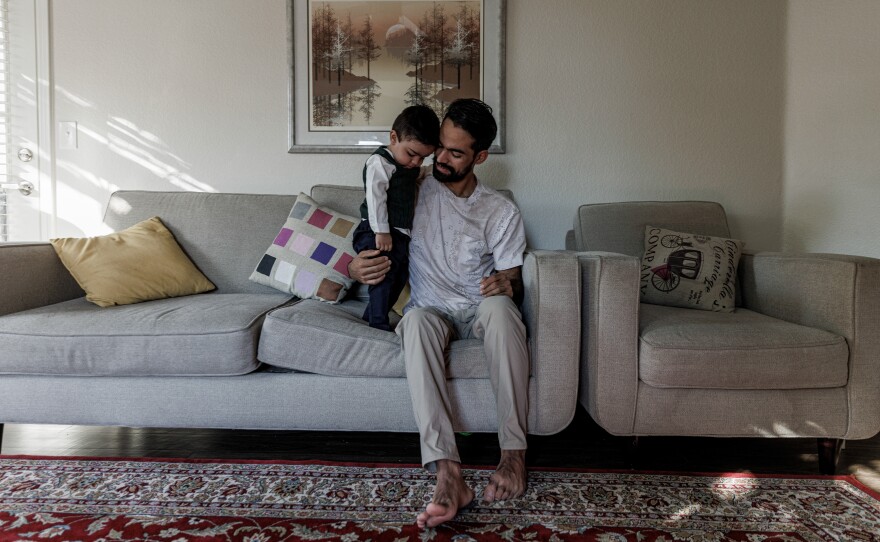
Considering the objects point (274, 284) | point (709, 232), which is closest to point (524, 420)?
point (274, 284)

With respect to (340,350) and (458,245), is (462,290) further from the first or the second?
(340,350)

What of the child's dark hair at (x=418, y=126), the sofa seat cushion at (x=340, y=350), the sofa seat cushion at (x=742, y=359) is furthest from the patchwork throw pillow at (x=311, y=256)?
the sofa seat cushion at (x=742, y=359)

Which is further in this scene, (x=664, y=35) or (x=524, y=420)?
(x=664, y=35)

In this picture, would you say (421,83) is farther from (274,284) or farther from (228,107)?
(274,284)

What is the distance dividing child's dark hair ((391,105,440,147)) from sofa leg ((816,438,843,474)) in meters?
1.47

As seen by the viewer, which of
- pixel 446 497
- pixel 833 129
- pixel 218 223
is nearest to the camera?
pixel 446 497

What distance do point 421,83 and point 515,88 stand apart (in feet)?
1.43

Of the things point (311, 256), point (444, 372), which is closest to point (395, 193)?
point (311, 256)

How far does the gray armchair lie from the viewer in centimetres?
145

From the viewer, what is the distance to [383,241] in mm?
1695

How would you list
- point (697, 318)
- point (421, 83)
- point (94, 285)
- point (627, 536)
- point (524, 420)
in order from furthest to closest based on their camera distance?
point (421, 83) < point (94, 285) < point (697, 318) < point (524, 420) < point (627, 536)

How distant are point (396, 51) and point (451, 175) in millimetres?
1028

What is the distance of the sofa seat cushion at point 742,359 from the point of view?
144 cm

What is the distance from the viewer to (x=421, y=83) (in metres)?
2.46
